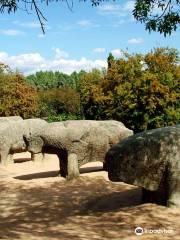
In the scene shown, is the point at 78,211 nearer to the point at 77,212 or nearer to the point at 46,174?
the point at 77,212

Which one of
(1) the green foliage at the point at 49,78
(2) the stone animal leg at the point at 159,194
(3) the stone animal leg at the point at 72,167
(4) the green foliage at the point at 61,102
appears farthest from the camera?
(1) the green foliage at the point at 49,78

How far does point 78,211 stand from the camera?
502 inches

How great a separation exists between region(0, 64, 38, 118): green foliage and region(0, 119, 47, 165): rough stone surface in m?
14.6

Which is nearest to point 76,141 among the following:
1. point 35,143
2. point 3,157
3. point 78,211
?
point 35,143

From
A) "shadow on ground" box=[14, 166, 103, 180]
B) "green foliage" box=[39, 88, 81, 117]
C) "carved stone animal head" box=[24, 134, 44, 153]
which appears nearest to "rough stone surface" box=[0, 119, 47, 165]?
"shadow on ground" box=[14, 166, 103, 180]

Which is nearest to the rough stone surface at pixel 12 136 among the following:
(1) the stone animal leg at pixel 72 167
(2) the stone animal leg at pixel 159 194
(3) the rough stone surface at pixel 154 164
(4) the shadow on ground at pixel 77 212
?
(1) the stone animal leg at pixel 72 167

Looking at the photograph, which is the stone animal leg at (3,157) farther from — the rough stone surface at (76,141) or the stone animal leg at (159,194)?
the stone animal leg at (159,194)

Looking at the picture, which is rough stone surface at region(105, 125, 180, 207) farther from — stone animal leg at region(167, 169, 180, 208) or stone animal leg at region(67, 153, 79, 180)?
stone animal leg at region(67, 153, 79, 180)

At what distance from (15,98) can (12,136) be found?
16.3m

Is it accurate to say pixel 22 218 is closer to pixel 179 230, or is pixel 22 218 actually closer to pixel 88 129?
pixel 179 230

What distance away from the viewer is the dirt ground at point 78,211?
33.3 ft

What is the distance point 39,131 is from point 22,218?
639 cm

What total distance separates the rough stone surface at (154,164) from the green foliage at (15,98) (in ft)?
88.0

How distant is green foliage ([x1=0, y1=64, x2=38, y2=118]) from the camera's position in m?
38.2
